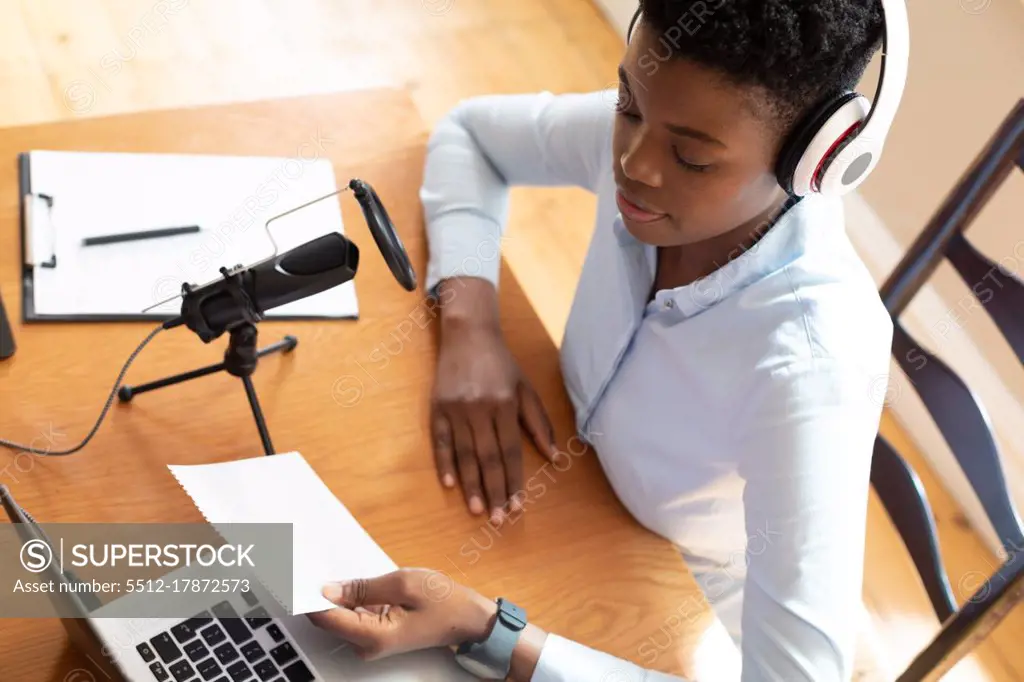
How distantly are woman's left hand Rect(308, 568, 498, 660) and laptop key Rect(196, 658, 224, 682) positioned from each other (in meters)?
0.09

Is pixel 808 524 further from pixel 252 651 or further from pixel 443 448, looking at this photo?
pixel 252 651

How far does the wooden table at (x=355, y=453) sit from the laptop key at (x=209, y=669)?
0.13 m

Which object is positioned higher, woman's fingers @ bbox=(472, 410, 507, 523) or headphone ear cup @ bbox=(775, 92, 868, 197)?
headphone ear cup @ bbox=(775, 92, 868, 197)

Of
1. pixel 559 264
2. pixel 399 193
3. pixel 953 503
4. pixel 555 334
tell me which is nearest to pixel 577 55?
pixel 559 264

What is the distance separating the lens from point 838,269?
3.40 ft

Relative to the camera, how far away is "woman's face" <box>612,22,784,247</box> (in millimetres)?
860

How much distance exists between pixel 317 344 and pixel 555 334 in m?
1.14

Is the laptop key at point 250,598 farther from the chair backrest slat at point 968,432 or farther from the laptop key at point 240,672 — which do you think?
the chair backrest slat at point 968,432

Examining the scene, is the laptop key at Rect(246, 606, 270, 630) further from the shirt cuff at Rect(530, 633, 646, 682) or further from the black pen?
the black pen

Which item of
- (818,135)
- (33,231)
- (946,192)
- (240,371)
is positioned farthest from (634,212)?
(946,192)

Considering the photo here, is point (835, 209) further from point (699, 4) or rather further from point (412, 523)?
point (412, 523)

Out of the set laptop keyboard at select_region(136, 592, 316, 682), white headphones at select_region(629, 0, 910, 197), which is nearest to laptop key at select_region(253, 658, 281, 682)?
laptop keyboard at select_region(136, 592, 316, 682)

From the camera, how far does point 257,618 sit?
2.82ft

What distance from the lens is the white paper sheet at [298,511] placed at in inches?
36.0
